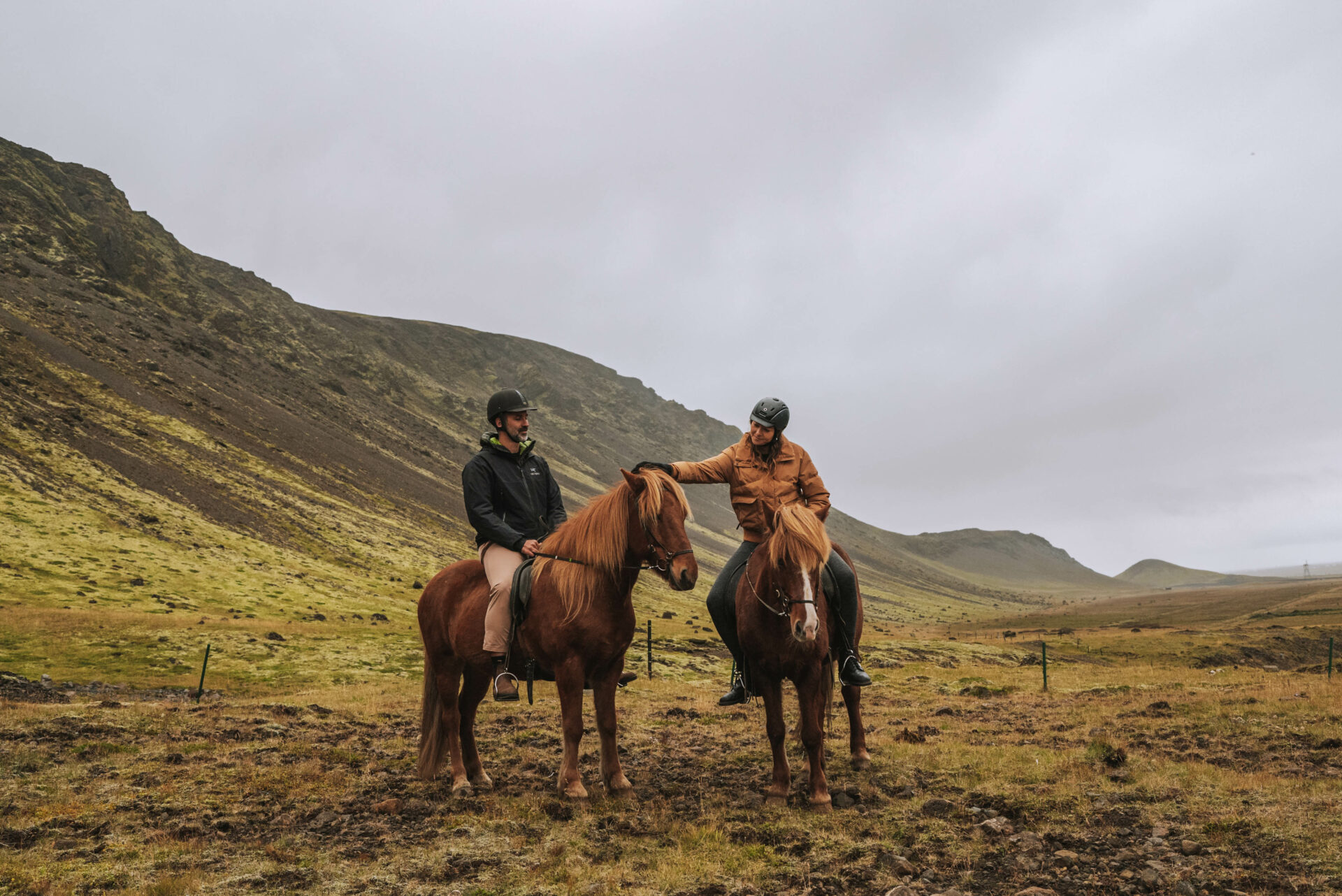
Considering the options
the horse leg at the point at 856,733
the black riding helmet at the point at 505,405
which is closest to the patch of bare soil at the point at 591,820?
the horse leg at the point at 856,733

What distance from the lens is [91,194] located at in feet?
463

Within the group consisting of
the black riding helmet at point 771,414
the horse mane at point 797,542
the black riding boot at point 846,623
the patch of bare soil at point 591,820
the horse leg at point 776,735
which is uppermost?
the black riding helmet at point 771,414

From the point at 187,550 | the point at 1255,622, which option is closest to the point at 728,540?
the point at 1255,622

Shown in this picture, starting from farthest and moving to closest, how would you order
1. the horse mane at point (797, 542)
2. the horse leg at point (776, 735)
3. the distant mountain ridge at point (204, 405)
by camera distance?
the distant mountain ridge at point (204, 405), the horse leg at point (776, 735), the horse mane at point (797, 542)

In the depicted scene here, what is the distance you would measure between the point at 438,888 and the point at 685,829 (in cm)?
243

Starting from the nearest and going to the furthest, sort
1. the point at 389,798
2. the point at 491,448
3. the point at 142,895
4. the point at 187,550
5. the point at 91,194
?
the point at 142,895 < the point at 389,798 < the point at 491,448 < the point at 187,550 < the point at 91,194

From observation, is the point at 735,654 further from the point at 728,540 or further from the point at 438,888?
the point at 728,540

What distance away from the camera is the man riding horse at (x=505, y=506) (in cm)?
841

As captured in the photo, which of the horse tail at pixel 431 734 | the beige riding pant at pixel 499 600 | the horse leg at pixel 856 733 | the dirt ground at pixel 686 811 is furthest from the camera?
the horse leg at pixel 856 733

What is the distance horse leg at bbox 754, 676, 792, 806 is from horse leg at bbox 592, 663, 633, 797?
1.70 m

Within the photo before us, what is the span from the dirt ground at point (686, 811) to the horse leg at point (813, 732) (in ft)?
1.06

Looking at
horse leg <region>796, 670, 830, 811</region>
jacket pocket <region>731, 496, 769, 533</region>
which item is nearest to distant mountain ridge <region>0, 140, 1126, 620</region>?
jacket pocket <region>731, 496, 769, 533</region>

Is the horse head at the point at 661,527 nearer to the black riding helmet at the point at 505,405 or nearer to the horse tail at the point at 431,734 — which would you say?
the black riding helmet at the point at 505,405

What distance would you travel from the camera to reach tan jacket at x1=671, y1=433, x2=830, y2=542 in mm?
8859
